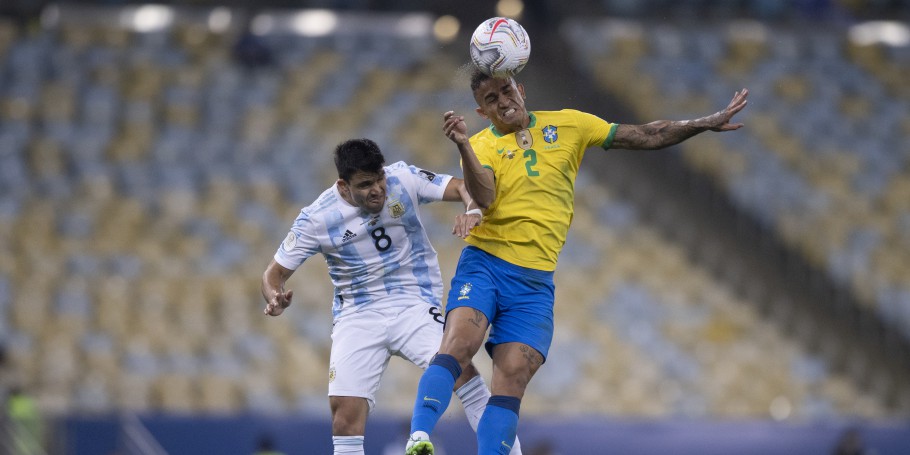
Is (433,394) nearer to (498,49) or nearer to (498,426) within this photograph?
(498,426)

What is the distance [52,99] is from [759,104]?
11.1 m

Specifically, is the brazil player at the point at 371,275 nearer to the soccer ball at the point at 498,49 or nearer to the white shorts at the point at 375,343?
the white shorts at the point at 375,343

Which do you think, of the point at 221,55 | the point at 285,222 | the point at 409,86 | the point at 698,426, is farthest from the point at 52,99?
the point at 698,426

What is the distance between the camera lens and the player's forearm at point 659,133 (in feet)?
25.1

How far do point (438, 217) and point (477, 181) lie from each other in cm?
1247

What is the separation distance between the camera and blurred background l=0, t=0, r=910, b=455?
631 inches

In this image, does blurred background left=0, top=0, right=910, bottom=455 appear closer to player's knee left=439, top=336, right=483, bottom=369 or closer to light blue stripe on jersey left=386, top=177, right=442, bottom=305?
light blue stripe on jersey left=386, top=177, right=442, bottom=305

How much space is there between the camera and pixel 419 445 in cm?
684

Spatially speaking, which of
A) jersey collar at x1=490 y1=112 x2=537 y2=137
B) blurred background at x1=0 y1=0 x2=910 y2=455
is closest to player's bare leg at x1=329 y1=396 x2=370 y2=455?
jersey collar at x1=490 y1=112 x2=537 y2=137

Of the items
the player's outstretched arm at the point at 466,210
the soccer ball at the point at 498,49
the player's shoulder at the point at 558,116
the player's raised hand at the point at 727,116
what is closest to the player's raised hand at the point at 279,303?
the player's outstretched arm at the point at 466,210

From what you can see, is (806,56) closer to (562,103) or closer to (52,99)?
(562,103)

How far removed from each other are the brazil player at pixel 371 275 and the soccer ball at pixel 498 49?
0.73 meters

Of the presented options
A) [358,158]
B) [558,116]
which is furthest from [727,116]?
[358,158]

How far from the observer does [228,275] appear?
59.5ft
